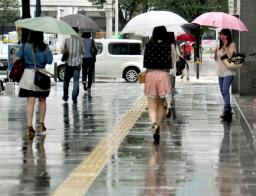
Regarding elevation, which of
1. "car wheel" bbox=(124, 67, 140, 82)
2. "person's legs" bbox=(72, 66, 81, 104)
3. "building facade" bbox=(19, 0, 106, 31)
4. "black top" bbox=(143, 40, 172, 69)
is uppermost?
"building facade" bbox=(19, 0, 106, 31)

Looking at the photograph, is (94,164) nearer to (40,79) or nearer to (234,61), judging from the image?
(40,79)

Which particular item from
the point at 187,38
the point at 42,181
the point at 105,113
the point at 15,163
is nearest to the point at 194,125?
the point at 105,113

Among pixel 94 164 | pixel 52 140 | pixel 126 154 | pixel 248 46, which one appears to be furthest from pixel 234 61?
pixel 248 46

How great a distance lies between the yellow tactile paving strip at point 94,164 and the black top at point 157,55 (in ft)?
3.97

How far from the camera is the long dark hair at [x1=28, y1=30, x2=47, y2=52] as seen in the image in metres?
11.6

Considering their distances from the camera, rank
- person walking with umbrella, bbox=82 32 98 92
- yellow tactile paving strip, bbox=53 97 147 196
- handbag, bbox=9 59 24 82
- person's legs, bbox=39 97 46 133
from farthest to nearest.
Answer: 1. person walking with umbrella, bbox=82 32 98 92
2. person's legs, bbox=39 97 46 133
3. handbag, bbox=9 59 24 82
4. yellow tactile paving strip, bbox=53 97 147 196

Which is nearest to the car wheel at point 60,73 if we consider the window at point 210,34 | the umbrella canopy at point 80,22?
the umbrella canopy at point 80,22

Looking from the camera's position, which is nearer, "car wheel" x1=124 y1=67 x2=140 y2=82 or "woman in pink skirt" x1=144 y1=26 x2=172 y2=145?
"woman in pink skirt" x1=144 y1=26 x2=172 y2=145

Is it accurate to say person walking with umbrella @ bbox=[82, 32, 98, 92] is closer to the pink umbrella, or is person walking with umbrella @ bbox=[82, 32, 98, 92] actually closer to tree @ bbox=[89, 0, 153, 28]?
the pink umbrella

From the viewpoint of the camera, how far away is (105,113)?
587 inches

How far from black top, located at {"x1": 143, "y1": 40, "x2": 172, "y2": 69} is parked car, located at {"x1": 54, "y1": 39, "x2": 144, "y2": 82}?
1791 cm

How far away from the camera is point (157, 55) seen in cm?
1098

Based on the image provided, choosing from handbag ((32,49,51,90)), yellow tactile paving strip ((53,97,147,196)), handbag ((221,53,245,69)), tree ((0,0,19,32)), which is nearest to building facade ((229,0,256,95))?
handbag ((221,53,245,69))

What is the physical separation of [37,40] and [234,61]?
3.74 meters
